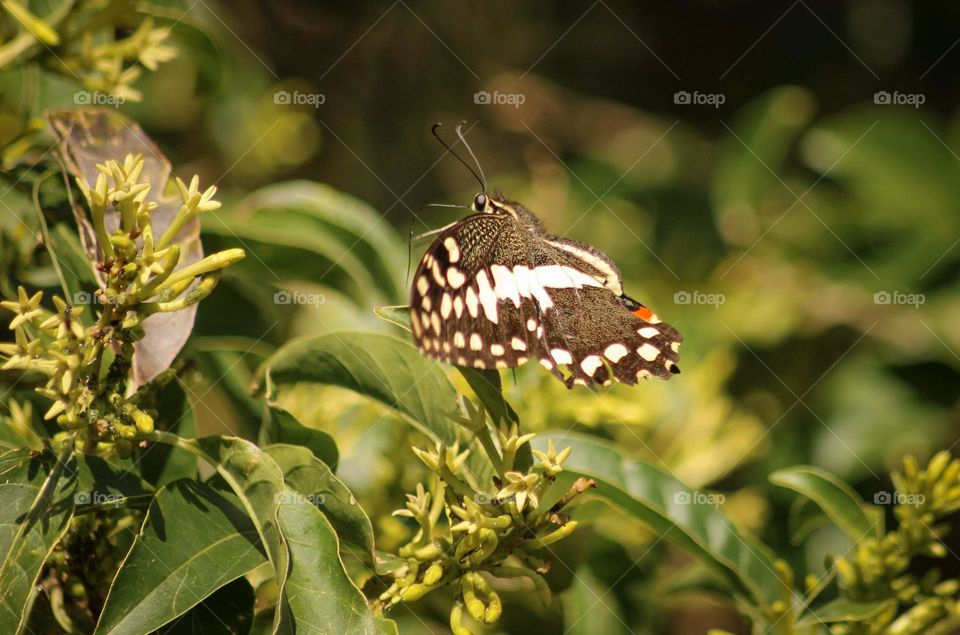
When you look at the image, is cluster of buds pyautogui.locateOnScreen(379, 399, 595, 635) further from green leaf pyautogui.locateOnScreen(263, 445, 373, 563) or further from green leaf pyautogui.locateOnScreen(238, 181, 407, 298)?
green leaf pyautogui.locateOnScreen(238, 181, 407, 298)

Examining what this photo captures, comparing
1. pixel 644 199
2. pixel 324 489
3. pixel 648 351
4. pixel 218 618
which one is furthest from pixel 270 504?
pixel 644 199

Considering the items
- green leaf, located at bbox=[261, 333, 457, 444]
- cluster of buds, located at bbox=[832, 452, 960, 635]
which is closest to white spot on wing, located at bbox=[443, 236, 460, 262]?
green leaf, located at bbox=[261, 333, 457, 444]

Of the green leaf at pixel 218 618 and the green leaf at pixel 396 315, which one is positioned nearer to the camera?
the green leaf at pixel 218 618

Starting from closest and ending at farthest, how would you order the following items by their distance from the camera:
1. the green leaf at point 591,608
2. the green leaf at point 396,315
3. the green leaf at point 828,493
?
1. the green leaf at point 396,315
2. the green leaf at point 828,493
3. the green leaf at point 591,608

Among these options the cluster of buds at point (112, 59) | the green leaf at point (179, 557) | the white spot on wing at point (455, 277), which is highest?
the cluster of buds at point (112, 59)

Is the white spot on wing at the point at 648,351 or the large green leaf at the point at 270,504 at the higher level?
the white spot on wing at the point at 648,351

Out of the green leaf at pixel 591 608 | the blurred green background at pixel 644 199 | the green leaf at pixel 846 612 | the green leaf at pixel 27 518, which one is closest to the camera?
the green leaf at pixel 27 518

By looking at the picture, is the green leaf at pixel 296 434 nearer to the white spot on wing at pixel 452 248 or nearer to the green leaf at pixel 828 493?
the white spot on wing at pixel 452 248

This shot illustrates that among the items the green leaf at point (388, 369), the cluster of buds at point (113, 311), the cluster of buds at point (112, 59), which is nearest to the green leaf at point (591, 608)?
the green leaf at point (388, 369)
